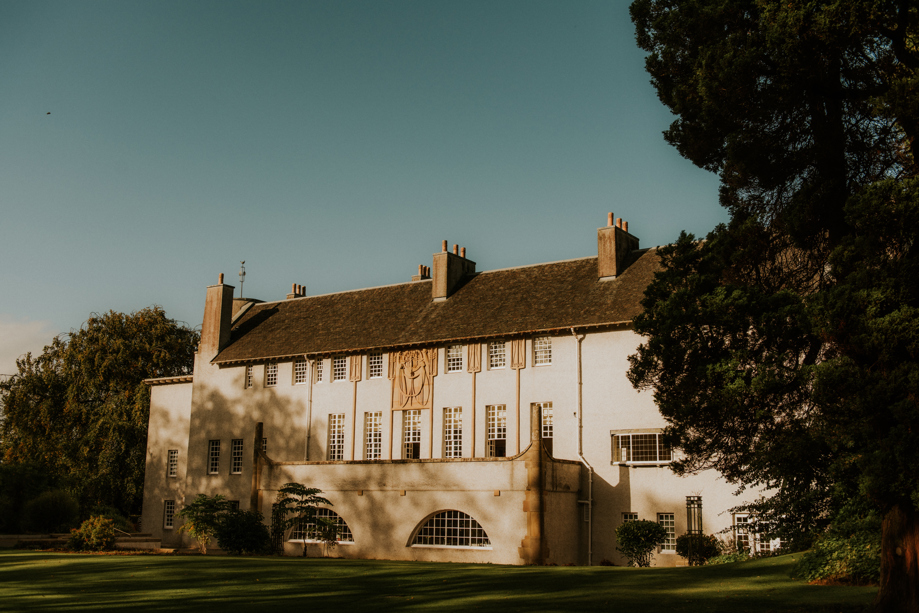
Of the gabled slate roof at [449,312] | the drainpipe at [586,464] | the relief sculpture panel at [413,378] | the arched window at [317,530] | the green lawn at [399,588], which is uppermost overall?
the gabled slate roof at [449,312]

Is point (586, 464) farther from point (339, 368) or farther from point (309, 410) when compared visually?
point (309, 410)

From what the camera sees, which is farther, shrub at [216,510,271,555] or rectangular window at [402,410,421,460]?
rectangular window at [402,410,421,460]

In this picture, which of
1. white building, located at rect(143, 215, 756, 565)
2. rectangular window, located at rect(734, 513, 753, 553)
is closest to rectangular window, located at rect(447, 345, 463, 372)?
white building, located at rect(143, 215, 756, 565)

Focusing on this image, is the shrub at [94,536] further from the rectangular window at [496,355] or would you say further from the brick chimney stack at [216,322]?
the rectangular window at [496,355]

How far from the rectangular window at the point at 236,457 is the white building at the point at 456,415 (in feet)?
0.31

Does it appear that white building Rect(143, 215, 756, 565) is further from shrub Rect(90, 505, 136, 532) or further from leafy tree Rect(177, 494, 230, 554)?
shrub Rect(90, 505, 136, 532)

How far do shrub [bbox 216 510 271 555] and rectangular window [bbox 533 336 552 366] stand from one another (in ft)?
43.7

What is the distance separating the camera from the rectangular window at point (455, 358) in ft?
119

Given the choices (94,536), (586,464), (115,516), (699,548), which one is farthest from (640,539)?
(115,516)

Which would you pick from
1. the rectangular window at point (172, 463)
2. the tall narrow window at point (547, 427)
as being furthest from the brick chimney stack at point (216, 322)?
the tall narrow window at point (547, 427)

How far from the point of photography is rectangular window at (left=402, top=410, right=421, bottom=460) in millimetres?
36938

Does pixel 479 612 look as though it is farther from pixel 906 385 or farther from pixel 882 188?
pixel 882 188

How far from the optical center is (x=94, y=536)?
33.2 metres

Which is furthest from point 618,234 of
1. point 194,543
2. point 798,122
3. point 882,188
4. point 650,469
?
point 194,543
